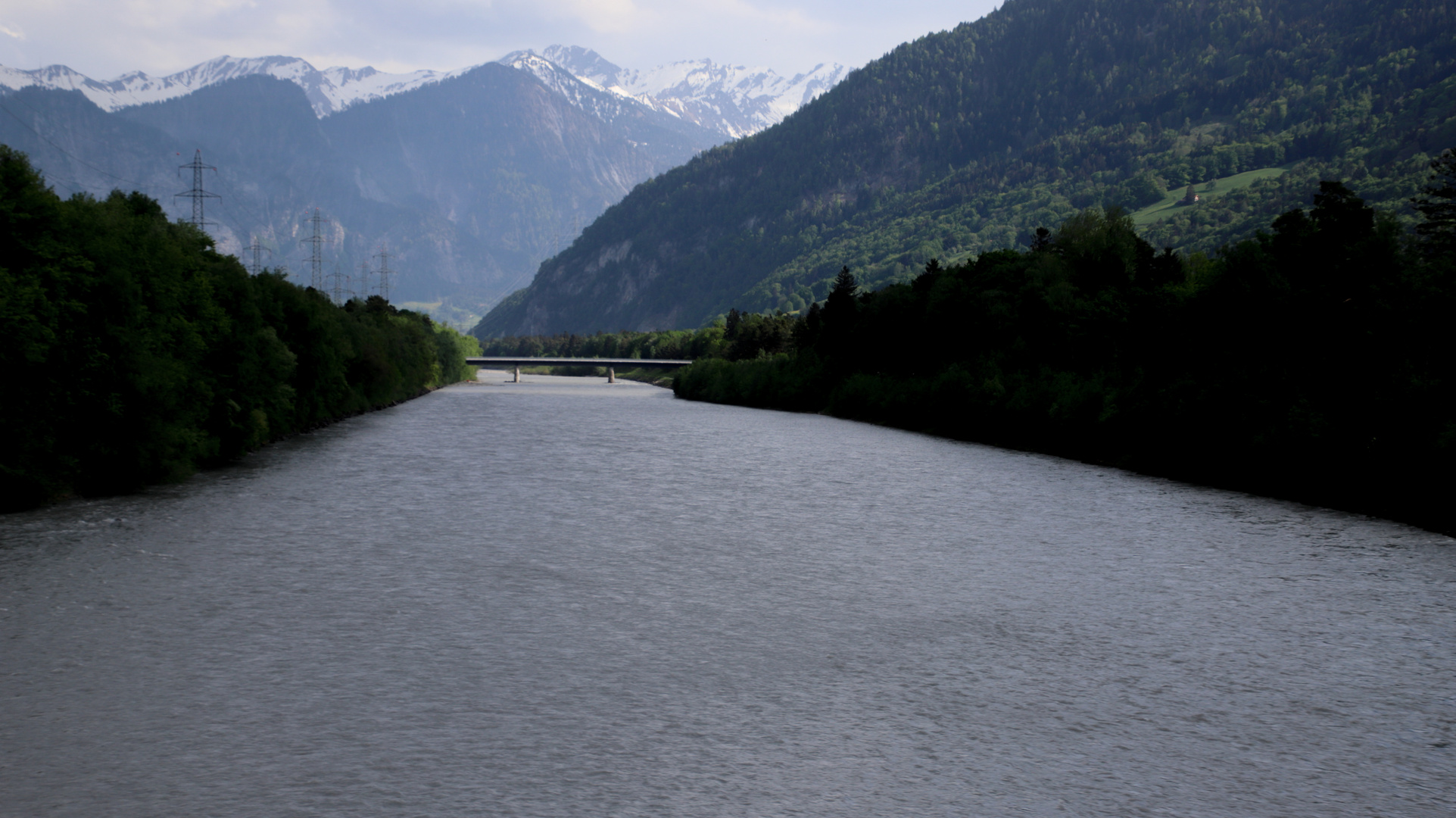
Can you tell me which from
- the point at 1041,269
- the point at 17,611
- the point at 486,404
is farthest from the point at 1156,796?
the point at 486,404

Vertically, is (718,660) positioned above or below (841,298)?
below

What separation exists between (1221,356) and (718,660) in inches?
2056

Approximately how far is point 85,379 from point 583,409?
3867 inches

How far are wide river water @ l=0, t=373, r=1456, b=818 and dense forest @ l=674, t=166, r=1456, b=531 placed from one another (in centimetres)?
550

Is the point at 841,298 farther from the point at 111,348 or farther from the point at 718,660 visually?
the point at 718,660

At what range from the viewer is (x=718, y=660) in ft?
72.2

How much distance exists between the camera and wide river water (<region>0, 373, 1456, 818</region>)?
1502 centimetres

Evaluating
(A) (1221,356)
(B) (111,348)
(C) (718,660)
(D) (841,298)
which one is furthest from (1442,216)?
(B) (111,348)

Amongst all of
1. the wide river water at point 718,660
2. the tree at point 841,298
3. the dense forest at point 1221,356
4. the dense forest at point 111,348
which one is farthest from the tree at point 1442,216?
the tree at point 841,298

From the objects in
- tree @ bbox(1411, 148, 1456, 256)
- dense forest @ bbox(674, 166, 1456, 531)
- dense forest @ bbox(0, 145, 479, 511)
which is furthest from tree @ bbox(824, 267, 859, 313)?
dense forest @ bbox(0, 145, 479, 511)

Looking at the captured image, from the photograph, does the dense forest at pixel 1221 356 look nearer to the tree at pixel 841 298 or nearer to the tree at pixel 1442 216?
the tree at pixel 1442 216

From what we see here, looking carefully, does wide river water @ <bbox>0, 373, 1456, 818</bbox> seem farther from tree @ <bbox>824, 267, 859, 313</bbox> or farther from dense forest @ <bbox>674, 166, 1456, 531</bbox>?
tree @ <bbox>824, 267, 859, 313</bbox>

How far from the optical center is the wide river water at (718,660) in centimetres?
1502

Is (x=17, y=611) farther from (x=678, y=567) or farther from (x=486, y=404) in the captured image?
(x=486, y=404)
